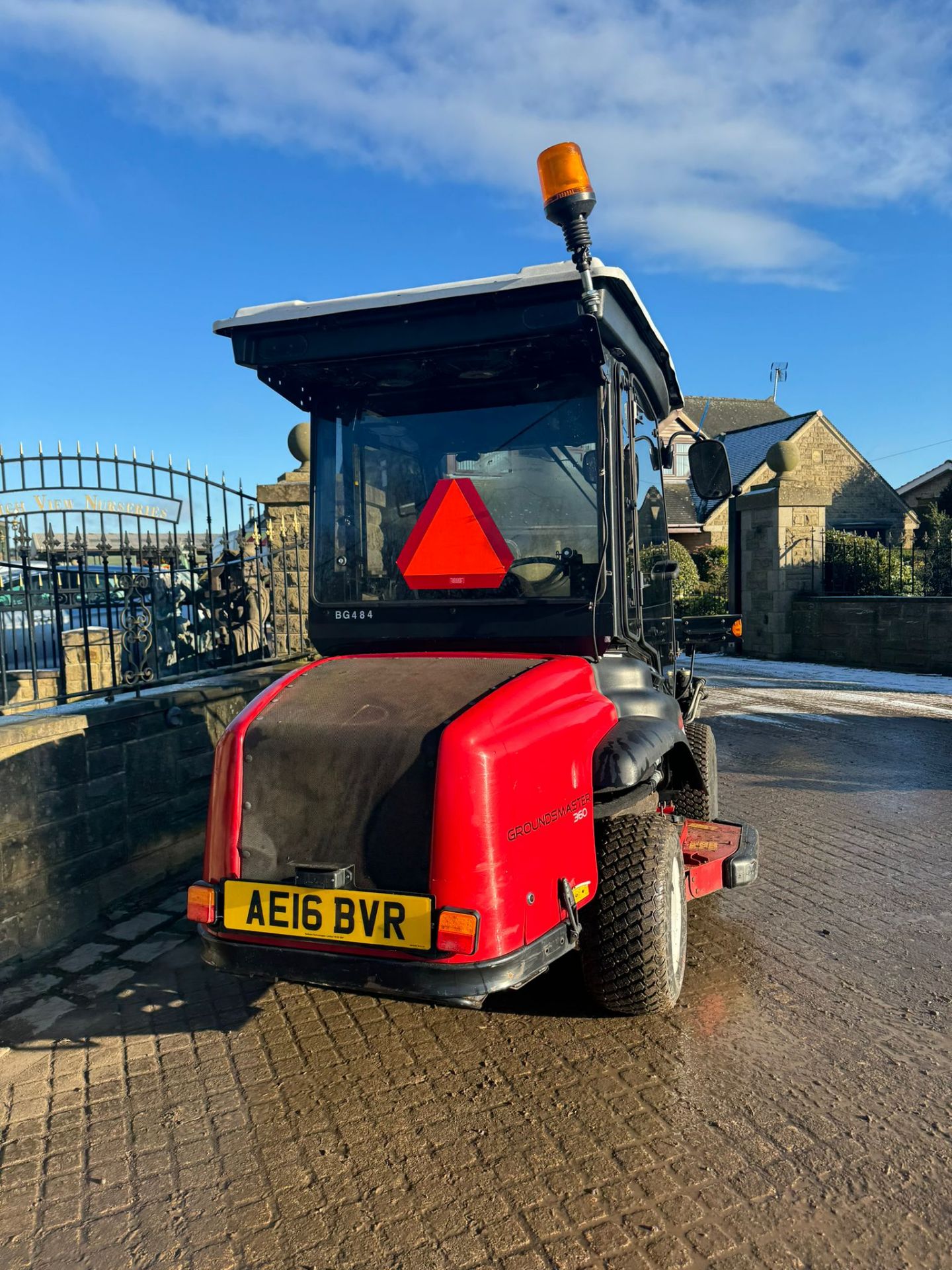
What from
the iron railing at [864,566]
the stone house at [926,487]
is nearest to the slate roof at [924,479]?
the stone house at [926,487]

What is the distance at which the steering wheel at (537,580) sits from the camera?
11.3 feet

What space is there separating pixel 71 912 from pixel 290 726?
2343mm

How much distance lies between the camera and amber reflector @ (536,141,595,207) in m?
2.91

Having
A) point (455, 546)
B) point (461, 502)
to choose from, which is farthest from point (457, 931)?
point (461, 502)

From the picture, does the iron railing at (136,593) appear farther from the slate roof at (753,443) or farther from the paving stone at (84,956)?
the slate roof at (753,443)

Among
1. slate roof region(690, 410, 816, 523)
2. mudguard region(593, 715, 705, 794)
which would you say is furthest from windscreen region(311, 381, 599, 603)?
slate roof region(690, 410, 816, 523)

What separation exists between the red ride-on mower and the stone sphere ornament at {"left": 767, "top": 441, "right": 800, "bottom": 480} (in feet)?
34.2

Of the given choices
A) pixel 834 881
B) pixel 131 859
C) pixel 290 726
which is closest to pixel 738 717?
pixel 834 881

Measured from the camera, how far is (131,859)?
4922mm

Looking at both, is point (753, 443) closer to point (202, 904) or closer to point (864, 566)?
point (864, 566)

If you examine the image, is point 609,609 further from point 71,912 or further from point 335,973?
point 71,912

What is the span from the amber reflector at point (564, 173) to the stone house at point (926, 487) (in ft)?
109

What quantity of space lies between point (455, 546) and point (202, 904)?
1.64 meters

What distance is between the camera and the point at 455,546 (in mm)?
3586
